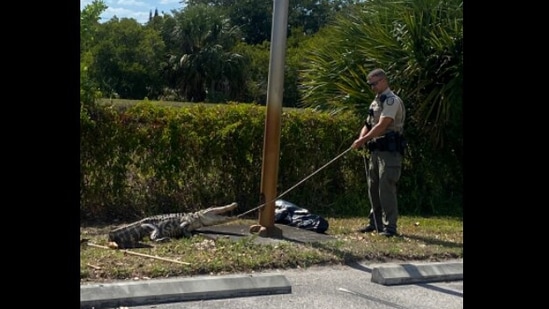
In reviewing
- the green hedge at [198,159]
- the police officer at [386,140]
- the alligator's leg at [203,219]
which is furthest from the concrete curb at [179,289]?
the green hedge at [198,159]

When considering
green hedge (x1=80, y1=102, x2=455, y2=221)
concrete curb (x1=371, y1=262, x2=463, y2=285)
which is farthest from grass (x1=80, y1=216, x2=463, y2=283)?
green hedge (x1=80, y1=102, x2=455, y2=221)

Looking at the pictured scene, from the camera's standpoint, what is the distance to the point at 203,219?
807 cm

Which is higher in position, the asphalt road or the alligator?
the alligator

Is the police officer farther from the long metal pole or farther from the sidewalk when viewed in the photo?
the sidewalk

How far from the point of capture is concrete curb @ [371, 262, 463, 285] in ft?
20.4

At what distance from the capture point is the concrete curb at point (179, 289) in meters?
5.11

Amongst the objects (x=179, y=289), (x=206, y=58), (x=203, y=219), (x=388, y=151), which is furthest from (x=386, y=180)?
(x=206, y=58)

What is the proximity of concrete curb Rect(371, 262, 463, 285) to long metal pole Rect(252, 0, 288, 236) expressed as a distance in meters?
1.61

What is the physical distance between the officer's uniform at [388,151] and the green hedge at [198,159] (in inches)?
79.9

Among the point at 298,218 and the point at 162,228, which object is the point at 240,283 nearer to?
the point at 162,228

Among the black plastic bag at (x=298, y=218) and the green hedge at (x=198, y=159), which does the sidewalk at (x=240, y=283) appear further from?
the green hedge at (x=198, y=159)
